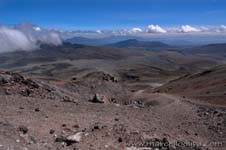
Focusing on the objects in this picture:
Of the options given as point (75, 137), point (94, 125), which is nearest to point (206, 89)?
point (94, 125)

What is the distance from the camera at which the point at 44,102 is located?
18.2 m

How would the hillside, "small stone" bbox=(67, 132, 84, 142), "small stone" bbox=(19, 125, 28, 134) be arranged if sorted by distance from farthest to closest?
the hillside → "small stone" bbox=(19, 125, 28, 134) → "small stone" bbox=(67, 132, 84, 142)

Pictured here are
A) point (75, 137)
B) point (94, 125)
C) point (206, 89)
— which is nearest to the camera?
point (75, 137)

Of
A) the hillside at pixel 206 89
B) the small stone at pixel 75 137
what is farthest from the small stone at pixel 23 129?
the hillside at pixel 206 89

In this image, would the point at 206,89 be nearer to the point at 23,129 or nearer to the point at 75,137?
the point at 75,137

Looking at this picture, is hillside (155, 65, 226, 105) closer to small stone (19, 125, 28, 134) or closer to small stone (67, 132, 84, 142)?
small stone (67, 132, 84, 142)

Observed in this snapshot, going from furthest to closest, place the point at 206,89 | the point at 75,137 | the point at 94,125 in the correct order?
the point at 206,89 < the point at 94,125 < the point at 75,137

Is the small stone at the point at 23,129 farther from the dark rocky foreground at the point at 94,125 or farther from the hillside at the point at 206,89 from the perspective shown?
the hillside at the point at 206,89

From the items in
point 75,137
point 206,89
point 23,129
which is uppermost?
point 23,129

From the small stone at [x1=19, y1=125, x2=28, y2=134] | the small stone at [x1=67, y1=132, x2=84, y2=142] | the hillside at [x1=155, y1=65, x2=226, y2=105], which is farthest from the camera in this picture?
the hillside at [x1=155, y1=65, x2=226, y2=105]

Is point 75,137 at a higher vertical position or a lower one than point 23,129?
lower

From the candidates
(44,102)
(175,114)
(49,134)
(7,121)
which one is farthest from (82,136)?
(175,114)

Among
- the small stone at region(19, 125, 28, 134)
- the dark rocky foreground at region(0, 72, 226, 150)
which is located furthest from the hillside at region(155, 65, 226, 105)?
the small stone at region(19, 125, 28, 134)

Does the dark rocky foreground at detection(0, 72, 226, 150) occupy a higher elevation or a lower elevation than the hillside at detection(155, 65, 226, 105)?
higher
